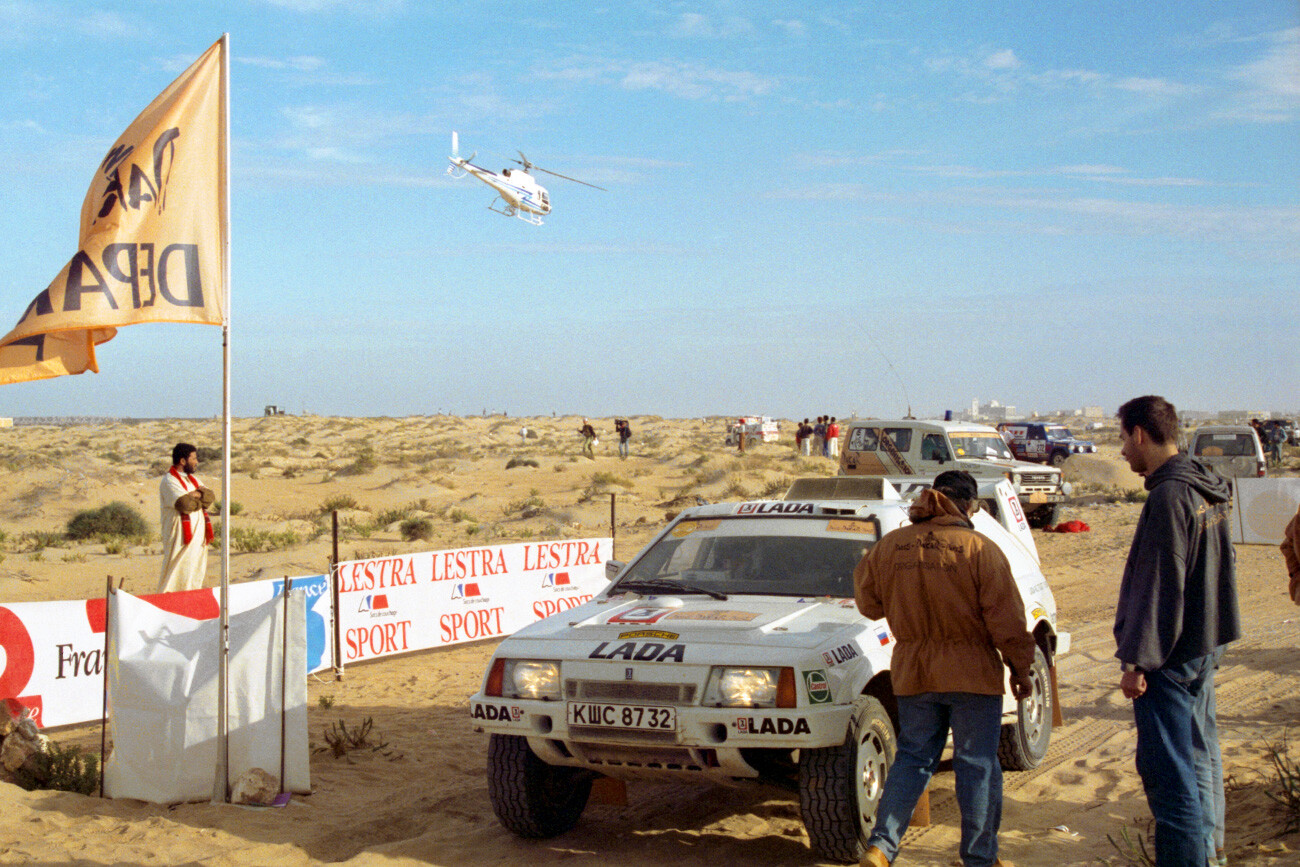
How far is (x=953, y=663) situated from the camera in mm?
4398

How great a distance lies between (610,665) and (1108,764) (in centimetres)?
348

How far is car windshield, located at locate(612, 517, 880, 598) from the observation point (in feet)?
19.2

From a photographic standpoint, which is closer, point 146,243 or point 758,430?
point 146,243

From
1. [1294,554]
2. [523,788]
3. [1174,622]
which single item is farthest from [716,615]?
[1294,554]

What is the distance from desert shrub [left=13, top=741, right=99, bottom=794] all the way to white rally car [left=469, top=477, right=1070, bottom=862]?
260cm

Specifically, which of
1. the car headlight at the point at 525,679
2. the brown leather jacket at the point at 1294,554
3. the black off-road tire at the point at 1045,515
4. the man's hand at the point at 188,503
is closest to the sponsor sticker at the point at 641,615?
the car headlight at the point at 525,679

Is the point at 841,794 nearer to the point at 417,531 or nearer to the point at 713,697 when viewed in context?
the point at 713,697

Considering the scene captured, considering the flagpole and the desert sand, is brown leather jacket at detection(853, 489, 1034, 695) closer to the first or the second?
the desert sand

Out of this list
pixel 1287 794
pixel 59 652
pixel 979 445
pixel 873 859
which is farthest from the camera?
pixel 979 445

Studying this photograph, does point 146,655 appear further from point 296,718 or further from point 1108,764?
point 1108,764

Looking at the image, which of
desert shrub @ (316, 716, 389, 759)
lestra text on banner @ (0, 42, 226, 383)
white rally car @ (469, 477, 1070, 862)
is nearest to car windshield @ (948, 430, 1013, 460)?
white rally car @ (469, 477, 1070, 862)

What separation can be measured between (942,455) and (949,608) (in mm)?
14816

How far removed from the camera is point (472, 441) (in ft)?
216

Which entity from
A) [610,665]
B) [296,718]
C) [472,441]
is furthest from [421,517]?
[472,441]
